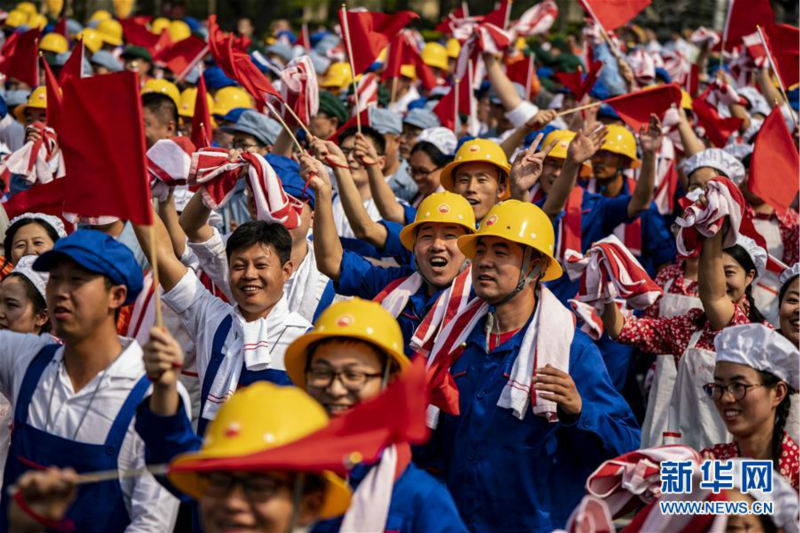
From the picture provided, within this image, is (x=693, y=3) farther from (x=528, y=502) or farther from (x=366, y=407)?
(x=366, y=407)

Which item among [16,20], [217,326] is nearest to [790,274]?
[217,326]

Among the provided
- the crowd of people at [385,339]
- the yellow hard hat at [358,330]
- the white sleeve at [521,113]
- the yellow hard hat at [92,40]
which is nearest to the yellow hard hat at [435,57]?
the yellow hard hat at [92,40]

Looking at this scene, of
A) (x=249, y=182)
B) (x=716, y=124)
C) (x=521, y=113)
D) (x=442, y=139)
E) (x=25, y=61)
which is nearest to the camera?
(x=249, y=182)

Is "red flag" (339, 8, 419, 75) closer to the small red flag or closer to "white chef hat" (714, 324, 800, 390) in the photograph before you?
the small red flag

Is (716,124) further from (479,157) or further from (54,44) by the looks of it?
(54,44)

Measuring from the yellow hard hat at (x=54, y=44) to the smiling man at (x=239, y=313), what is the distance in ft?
32.6

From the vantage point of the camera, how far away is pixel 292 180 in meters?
7.14

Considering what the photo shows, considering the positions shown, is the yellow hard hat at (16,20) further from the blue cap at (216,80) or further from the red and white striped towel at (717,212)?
the red and white striped towel at (717,212)

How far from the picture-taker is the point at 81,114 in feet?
15.5

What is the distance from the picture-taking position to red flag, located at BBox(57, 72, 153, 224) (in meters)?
4.56

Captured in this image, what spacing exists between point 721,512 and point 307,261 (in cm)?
291

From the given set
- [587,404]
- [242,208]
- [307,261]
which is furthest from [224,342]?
[242,208]

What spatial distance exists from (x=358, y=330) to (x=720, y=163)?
5268mm

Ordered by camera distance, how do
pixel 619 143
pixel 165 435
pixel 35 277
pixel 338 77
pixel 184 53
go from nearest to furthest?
pixel 165 435
pixel 35 277
pixel 619 143
pixel 184 53
pixel 338 77
